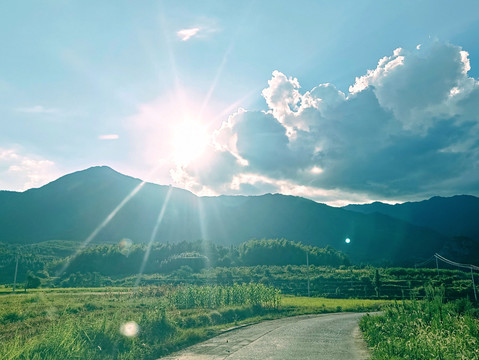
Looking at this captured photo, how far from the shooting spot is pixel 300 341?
18812 mm

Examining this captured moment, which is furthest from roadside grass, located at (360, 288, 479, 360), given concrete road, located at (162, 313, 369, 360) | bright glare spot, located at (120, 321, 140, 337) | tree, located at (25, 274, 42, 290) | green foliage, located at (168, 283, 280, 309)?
tree, located at (25, 274, 42, 290)

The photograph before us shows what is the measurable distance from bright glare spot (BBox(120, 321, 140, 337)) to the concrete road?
2050 millimetres

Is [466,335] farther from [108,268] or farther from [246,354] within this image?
[108,268]

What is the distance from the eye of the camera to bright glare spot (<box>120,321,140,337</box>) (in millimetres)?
15989

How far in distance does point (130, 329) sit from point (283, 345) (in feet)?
22.0

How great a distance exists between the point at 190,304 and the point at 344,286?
44.9 meters

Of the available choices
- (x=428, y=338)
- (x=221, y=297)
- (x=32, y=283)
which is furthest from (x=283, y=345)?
(x=32, y=283)

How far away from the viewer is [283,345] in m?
17.6

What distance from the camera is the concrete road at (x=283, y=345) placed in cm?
1521

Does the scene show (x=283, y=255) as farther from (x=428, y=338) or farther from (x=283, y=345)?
(x=428, y=338)

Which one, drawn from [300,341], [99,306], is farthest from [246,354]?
[99,306]

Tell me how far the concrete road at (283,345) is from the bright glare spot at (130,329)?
2050mm

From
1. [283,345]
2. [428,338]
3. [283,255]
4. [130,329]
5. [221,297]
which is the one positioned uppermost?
[283,255]

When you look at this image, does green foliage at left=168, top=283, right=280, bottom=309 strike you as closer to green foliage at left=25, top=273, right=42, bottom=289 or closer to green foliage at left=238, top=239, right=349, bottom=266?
green foliage at left=25, top=273, right=42, bottom=289
